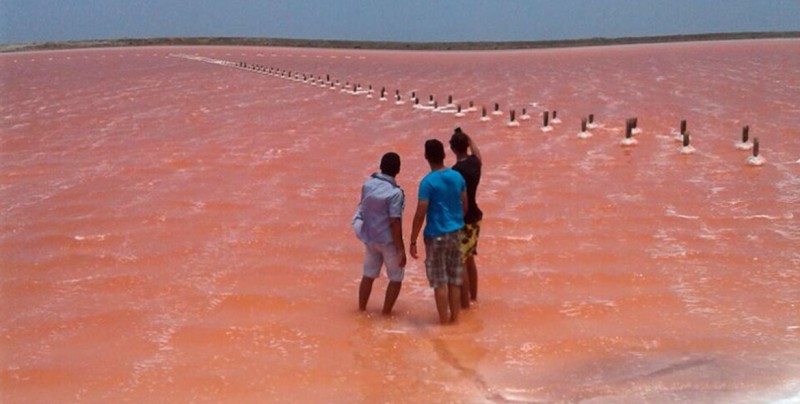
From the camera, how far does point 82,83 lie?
29.2m

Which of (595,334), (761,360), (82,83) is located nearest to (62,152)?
(595,334)

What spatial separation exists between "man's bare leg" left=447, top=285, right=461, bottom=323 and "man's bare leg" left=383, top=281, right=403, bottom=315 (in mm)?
308

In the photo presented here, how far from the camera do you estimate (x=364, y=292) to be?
18.7ft

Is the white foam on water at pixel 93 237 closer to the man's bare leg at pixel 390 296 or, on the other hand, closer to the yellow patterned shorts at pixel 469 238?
the man's bare leg at pixel 390 296

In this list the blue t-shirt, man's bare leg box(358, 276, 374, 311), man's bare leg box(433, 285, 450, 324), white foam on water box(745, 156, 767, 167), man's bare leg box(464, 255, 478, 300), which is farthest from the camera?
white foam on water box(745, 156, 767, 167)

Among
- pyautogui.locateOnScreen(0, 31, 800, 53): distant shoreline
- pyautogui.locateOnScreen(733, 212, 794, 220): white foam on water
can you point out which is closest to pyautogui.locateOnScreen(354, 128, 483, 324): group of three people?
pyautogui.locateOnScreen(733, 212, 794, 220): white foam on water

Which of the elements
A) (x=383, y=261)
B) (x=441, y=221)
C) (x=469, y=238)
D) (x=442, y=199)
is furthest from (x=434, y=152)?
(x=383, y=261)

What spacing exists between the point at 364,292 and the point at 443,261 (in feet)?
1.96

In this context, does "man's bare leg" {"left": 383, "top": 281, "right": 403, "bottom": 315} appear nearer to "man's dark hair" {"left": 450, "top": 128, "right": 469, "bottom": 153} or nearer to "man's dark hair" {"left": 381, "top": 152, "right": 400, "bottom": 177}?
"man's dark hair" {"left": 381, "top": 152, "right": 400, "bottom": 177}

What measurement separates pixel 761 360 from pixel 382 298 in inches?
88.0

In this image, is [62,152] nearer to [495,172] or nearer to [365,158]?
[365,158]

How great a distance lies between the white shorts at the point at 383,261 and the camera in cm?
545

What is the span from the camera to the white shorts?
17.9 feet

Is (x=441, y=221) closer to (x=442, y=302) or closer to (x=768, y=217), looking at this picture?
(x=442, y=302)
